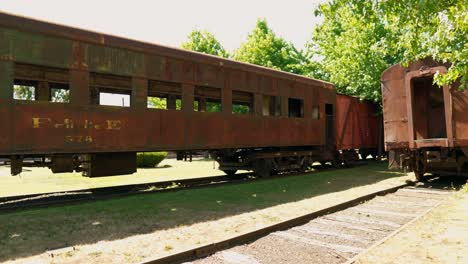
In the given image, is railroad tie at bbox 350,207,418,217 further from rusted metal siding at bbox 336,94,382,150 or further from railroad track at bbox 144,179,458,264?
rusted metal siding at bbox 336,94,382,150

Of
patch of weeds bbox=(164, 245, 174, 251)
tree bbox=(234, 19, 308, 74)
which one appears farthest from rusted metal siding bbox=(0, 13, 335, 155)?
tree bbox=(234, 19, 308, 74)

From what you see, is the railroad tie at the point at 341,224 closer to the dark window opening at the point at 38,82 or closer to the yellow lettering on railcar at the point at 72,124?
the yellow lettering on railcar at the point at 72,124

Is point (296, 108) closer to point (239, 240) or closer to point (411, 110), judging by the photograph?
point (411, 110)

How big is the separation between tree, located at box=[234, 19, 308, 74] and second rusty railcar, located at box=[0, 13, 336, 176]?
2062 centimetres

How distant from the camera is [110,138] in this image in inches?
312

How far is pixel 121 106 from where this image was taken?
812 centimetres

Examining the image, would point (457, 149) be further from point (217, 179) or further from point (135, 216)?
point (135, 216)

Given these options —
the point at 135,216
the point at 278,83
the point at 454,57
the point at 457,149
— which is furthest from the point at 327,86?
the point at 135,216

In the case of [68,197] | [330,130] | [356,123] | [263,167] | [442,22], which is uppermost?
[442,22]

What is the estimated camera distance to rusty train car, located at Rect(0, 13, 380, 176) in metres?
6.80

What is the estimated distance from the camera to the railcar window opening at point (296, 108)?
1345 centimetres

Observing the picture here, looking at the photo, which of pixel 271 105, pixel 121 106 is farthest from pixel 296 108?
pixel 121 106

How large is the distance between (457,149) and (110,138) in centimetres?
997

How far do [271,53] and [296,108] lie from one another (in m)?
20.1
